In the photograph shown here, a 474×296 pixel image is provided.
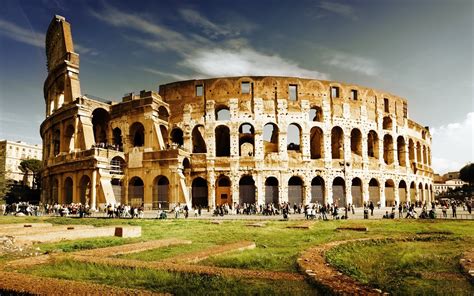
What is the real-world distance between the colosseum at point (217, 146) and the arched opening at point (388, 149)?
143 cm

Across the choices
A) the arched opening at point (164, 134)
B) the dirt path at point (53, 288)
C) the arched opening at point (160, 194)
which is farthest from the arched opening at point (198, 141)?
the dirt path at point (53, 288)

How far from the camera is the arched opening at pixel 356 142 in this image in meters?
37.2

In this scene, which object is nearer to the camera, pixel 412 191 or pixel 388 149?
pixel 388 149

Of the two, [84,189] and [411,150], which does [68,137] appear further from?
[411,150]

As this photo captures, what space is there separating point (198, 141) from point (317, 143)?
1143cm

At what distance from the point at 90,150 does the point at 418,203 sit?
31.7 meters

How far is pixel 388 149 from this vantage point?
40281 millimetres

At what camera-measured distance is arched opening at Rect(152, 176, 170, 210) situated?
103 ft

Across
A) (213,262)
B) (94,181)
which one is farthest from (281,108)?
(213,262)

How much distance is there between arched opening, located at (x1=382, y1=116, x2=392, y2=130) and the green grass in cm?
2895

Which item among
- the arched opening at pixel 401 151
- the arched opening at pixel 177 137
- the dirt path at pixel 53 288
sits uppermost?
the arched opening at pixel 177 137

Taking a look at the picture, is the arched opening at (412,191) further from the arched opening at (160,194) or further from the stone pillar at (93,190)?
the stone pillar at (93,190)

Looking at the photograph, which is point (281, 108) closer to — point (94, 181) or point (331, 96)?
point (331, 96)

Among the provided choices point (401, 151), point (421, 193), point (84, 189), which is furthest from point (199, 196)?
point (421, 193)
